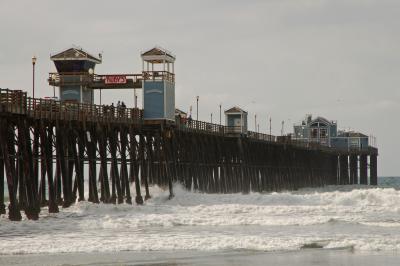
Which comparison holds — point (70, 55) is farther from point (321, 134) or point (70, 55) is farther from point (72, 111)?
point (321, 134)

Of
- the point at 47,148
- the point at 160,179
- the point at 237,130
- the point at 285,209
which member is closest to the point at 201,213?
the point at 285,209

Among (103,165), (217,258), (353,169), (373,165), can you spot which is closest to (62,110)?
(103,165)

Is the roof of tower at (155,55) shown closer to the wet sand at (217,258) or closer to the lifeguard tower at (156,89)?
the lifeguard tower at (156,89)

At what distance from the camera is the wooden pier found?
43.4 metres

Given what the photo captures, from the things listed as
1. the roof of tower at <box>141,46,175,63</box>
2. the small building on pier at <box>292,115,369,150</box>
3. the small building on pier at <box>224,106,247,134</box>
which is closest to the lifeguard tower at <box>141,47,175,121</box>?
the roof of tower at <box>141,46,175,63</box>

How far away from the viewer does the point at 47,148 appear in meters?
47.3

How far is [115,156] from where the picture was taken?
54.4 m

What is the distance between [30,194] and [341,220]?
13.0m

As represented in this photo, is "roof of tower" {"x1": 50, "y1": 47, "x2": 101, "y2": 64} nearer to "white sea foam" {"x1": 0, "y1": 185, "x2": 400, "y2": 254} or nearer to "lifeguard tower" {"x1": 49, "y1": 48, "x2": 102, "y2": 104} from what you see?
"lifeguard tower" {"x1": 49, "y1": 48, "x2": 102, "y2": 104}

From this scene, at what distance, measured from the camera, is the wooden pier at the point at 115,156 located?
1708 inches

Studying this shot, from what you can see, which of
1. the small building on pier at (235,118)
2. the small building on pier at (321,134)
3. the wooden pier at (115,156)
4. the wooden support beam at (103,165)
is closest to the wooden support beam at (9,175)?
the wooden pier at (115,156)

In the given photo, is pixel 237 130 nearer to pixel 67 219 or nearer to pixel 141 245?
pixel 67 219

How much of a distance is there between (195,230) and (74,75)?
70.5ft

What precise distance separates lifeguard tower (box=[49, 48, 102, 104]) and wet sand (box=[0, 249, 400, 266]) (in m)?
28.0
